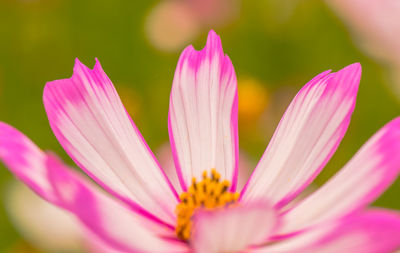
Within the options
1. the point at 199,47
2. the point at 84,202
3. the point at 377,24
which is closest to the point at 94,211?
the point at 84,202

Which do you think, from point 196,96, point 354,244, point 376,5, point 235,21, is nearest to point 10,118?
point 235,21

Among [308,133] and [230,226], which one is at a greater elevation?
[308,133]

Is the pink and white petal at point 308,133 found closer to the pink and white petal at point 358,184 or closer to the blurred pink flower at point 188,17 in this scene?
the pink and white petal at point 358,184

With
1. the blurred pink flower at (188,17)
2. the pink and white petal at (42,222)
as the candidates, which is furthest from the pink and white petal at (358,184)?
the blurred pink flower at (188,17)

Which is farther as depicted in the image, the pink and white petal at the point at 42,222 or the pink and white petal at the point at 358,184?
the pink and white petal at the point at 42,222

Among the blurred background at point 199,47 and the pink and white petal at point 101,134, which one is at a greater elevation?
the blurred background at point 199,47

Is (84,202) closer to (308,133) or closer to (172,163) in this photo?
(308,133)

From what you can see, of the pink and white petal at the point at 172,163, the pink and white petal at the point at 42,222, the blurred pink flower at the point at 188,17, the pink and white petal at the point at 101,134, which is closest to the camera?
the pink and white petal at the point at 101,134
